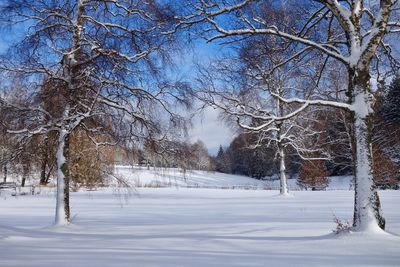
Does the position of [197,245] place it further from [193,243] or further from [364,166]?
[364,166]

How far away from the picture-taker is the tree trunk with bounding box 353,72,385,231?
320 inches

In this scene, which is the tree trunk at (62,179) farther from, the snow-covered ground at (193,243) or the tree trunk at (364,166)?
the tree trunk at (364,166)

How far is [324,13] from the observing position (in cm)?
986

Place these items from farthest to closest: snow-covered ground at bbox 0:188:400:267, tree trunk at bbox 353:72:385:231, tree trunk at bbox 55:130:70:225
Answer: tree trunk at bbox 55:130:70:225
tree trunk at bbox 353:72:385:231
snow-covered ground at bbox 0:188:400:267

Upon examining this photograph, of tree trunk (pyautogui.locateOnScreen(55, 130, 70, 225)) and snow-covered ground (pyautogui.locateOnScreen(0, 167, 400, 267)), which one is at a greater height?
tree trunk (pyautogui.locateOnScreen(55, 130, 70, 225))

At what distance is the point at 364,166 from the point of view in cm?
830

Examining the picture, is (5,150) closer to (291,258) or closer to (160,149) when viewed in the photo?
(160,149)

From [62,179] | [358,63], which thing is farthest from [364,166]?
[62,179]

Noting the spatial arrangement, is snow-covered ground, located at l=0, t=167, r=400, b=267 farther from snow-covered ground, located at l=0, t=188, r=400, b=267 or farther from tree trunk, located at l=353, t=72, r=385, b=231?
tree trunk, located at l=353, t=72, r=385, b=231

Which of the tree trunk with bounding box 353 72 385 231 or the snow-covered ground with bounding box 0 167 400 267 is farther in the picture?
the tree trunk with bounding box 353 72 385 231

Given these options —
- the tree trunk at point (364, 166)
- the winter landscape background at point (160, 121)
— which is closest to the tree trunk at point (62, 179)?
the winter landscape background at point (160, 121)

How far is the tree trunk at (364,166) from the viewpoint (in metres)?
8.13

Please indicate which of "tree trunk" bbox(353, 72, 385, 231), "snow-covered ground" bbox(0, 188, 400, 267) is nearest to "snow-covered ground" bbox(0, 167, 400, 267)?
"snow-covered ground" bbox(0, 188, 400, 267)

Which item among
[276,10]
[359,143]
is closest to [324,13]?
[276,10]
